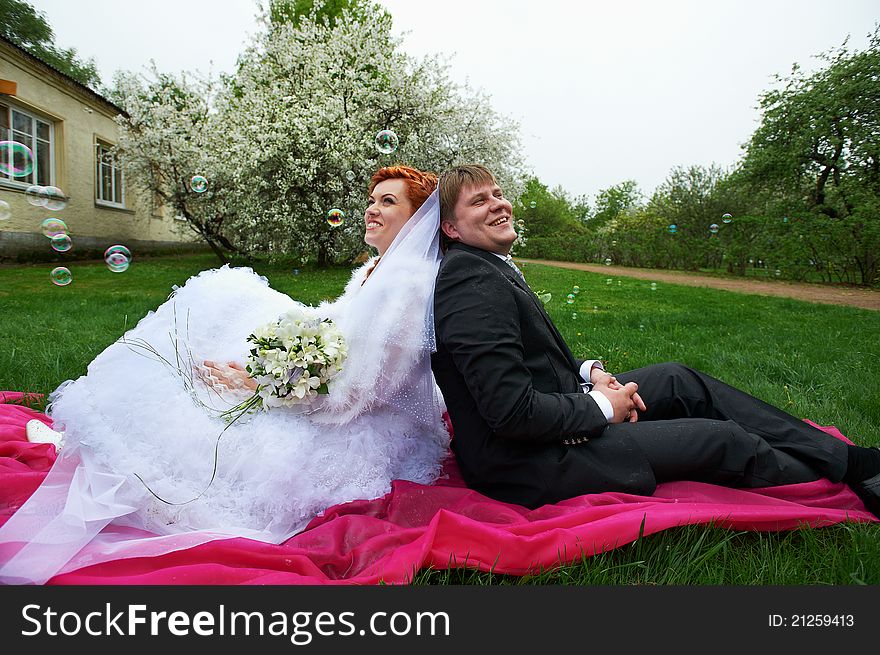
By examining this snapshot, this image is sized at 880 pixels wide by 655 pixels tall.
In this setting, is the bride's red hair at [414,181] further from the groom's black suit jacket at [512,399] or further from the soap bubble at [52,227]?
the soap bubble at [52,227]

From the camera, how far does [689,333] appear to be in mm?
6797

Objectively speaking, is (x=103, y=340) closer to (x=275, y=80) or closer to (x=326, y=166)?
(x=326, y=166)

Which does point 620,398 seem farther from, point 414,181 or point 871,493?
point 414,181

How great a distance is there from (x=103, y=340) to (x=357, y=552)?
15.5 ft

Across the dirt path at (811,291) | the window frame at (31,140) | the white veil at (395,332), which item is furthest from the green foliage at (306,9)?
the white veil at (395,332)

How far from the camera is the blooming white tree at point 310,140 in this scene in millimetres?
13344

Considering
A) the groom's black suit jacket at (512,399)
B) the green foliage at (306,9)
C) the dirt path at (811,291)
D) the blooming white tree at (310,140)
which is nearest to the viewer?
the groom's black suit jacket at (512,399)

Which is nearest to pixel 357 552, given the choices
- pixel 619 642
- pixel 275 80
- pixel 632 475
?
pixel 619 642

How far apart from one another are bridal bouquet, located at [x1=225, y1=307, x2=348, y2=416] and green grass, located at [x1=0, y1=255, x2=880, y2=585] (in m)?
0.73

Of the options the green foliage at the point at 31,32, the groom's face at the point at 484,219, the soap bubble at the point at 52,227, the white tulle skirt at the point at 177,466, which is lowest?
the white tulle skirt at the point at 177,466

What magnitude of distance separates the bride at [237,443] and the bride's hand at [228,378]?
0.21ft

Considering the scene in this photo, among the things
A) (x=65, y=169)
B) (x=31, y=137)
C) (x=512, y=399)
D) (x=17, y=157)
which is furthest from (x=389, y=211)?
(x=65, y=169)

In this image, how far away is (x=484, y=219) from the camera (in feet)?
8.17

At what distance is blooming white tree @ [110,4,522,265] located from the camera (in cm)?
1334
